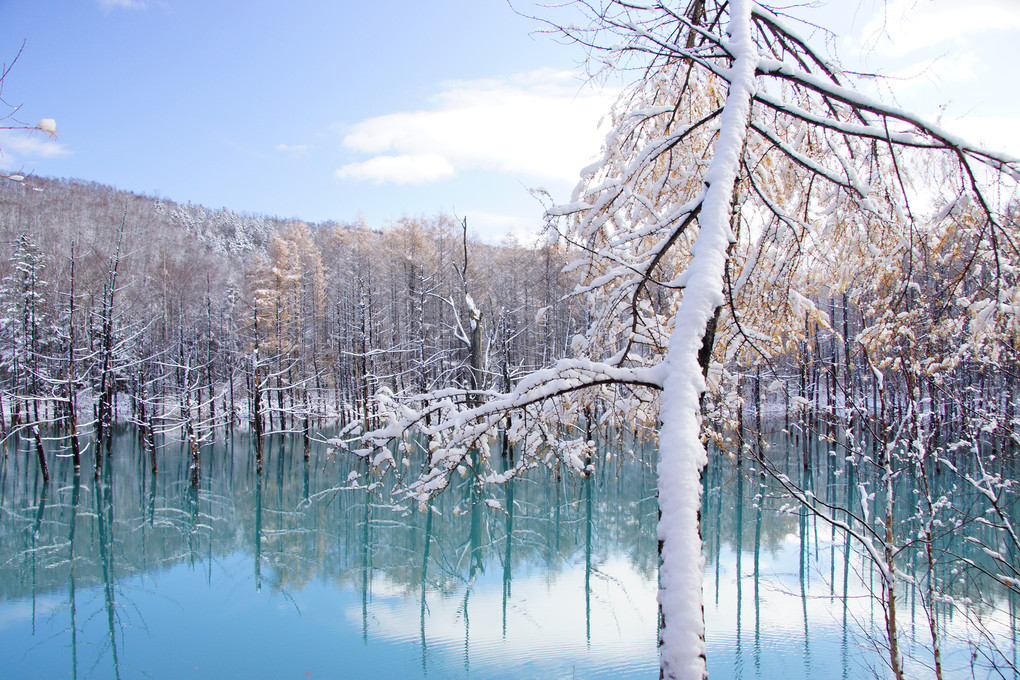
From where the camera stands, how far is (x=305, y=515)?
15289 millimetres

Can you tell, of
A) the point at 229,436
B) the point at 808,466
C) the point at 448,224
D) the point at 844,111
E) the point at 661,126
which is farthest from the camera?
the point at 448,224

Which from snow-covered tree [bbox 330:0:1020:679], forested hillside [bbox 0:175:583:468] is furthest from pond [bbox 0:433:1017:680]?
forested hillside [bbox 0:175:583:468]

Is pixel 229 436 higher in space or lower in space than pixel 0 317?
lower

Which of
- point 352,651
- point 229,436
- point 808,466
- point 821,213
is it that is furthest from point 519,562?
point 229,436

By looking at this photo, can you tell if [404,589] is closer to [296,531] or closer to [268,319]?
[296,531]

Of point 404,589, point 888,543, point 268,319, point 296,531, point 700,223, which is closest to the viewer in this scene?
point 700,223

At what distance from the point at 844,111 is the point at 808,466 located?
1878 centimetres

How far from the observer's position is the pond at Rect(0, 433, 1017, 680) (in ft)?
25.5

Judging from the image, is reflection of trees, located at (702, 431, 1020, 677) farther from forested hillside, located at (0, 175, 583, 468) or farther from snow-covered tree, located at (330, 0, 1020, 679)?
forested hillside, located at (0, 175, 583, 468)

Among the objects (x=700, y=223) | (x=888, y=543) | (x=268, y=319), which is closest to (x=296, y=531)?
(x=888, y=543)

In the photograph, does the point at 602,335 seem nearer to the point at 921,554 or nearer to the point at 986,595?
the point at 986,595

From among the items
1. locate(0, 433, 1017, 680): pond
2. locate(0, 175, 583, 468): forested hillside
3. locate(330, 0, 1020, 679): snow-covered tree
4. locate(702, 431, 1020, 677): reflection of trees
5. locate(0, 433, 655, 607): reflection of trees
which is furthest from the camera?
locate(0, 175, 583, 468): forested hillside

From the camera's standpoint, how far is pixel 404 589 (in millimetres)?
10383

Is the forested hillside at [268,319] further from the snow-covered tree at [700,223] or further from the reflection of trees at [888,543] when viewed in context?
the snow-covered tree at [700,223]
